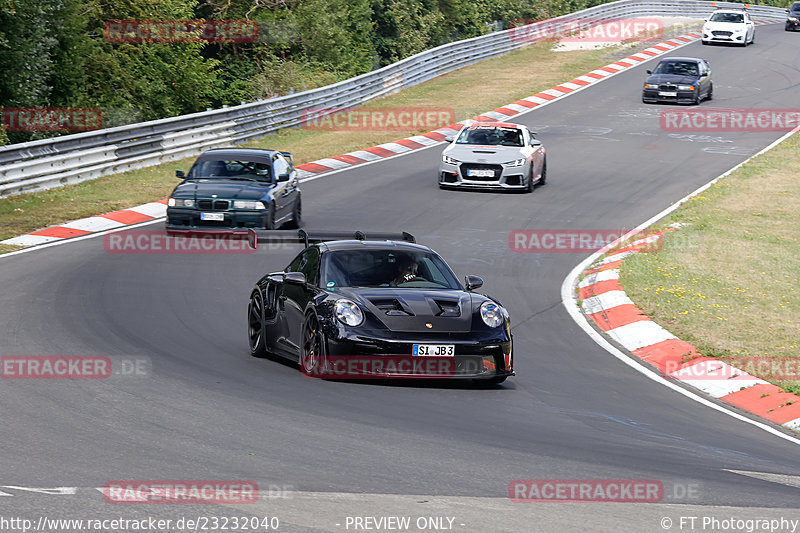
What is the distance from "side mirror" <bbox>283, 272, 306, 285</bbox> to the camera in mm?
11477

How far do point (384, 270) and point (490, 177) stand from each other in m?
14.1

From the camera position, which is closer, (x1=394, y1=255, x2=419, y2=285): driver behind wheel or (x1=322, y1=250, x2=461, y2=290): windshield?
(x1=322, y1=250, x2=461, y2=290): windshield

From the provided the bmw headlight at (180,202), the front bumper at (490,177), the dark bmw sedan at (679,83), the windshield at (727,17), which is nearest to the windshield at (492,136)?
the front bumper at (490,177)

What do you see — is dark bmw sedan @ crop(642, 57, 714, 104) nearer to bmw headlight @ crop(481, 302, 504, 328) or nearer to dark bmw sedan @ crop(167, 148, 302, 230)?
dark bmw sedan @ crop(167, 148, 302, 230)

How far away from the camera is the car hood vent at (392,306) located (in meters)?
10.8

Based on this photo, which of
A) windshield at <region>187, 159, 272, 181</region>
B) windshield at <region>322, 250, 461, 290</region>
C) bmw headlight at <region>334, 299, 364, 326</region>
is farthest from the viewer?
windshield at <region>187, 159, 272, 181</region>

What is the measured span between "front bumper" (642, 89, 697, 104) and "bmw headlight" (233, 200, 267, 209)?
22734mm

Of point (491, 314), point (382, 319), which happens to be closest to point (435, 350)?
point (382, 319)

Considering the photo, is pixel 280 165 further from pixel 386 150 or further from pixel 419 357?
pixel 419 357

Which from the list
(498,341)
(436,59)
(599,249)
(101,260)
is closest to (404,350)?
(498,341)

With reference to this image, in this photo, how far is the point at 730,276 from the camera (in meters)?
17.5

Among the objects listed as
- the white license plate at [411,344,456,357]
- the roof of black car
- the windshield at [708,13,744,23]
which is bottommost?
the windshield at [708,13,744,23]

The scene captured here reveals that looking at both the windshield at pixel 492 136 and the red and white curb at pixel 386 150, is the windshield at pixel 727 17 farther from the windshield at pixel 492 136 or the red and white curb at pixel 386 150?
the windshield at pixel 492 136

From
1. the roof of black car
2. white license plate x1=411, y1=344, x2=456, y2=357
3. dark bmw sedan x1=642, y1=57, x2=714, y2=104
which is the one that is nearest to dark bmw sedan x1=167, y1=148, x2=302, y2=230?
the roof of black car
